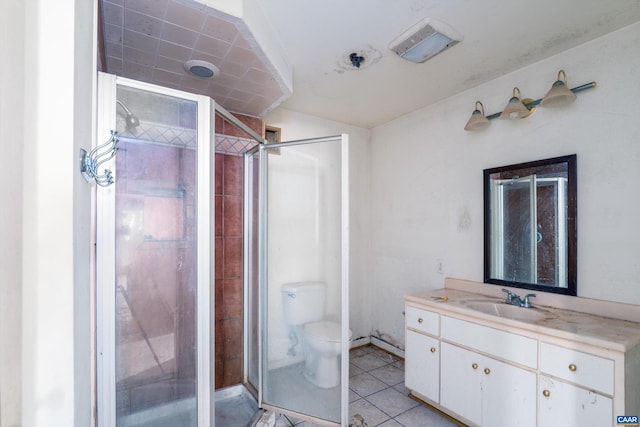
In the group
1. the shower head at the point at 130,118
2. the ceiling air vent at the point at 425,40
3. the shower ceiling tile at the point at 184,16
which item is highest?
the ceiling air vent at the point at 425,40

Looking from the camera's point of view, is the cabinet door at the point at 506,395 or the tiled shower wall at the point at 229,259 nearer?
the cabinet door at the point at 506,395

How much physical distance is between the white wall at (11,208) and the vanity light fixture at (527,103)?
231 centimetres

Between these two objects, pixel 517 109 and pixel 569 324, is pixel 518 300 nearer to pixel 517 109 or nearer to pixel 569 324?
pixel 569 324

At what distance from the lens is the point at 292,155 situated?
6.91ft

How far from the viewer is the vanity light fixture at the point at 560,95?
1681mm

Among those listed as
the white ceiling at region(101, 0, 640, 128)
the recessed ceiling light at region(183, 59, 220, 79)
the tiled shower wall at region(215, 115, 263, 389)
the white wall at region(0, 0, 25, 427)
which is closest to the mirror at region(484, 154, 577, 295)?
the white ceiling at region(101, 0, 640, 128)

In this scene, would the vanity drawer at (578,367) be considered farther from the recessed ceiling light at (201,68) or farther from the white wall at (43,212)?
the recessed ceiling light at (201,68)

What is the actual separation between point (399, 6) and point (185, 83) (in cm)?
138

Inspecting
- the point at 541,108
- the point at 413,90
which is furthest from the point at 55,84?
the point at 541,108

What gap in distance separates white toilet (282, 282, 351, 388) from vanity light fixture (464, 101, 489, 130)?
5.39 ft

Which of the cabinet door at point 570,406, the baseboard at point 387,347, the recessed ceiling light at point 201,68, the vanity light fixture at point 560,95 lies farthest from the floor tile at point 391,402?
the recessed ceiling light at point 201,68

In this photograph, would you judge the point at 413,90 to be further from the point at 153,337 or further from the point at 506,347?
the point at 153,337

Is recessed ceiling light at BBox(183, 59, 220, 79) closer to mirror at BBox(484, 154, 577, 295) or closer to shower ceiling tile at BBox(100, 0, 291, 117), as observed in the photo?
shower ceiling tile at BBox(100, 0, 291, 117)

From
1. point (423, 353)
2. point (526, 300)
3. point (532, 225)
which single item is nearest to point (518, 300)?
point (526, 300)
